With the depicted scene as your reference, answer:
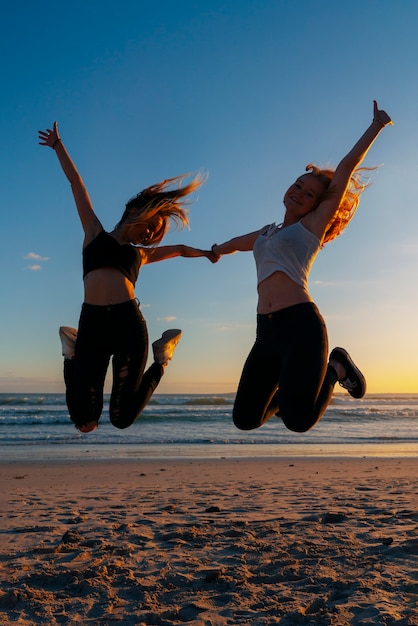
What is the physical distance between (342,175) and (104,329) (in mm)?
2028

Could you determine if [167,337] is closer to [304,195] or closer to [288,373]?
[288,373]

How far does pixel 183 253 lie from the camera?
5398mm

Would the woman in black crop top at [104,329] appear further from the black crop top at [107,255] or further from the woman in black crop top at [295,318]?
the woman in black crop top at [295,318]

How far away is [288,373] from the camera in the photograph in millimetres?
4172

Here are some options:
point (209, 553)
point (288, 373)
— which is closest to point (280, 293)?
point (288, 373)

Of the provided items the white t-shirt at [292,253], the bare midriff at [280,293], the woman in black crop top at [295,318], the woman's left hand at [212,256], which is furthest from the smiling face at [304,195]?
the woman's left hand at [212,256]

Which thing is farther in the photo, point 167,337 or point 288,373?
point 167,337

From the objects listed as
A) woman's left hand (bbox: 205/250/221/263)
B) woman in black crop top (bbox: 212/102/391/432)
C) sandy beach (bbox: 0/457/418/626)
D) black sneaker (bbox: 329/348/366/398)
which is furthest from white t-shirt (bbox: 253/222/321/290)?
sandy beach (bbox: 0/457/418/626)

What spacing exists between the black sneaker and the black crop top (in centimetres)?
168

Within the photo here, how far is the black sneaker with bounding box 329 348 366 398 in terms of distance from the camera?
4.73 meters

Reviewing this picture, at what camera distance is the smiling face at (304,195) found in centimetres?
451

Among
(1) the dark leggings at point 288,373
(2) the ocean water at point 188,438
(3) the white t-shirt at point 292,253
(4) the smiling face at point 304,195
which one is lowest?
(2) the ocean water at point 188,438

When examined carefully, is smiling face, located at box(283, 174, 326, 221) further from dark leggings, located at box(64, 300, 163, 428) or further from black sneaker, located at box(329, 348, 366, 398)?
dark leggings, located at box(64, 300, 163, 428)

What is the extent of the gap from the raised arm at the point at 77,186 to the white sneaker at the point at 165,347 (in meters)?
0.98
